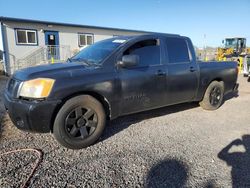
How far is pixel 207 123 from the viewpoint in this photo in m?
4.80

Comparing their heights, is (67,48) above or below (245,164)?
above

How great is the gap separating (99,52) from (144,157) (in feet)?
7.03

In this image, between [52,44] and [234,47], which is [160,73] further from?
[234,47]

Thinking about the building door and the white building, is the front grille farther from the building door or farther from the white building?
the building door

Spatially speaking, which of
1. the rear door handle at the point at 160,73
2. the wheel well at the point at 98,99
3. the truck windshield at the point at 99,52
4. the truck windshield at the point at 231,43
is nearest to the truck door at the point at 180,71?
the rear door handle at the point at 160,73

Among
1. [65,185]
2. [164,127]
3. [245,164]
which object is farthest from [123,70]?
[245,164]

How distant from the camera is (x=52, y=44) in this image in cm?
1798

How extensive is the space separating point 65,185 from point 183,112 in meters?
3.78

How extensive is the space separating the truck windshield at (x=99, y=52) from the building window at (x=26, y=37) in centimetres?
1368

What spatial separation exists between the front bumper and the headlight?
101mm

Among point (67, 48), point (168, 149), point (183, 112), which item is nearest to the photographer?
point (168, 149)

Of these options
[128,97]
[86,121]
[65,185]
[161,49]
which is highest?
[161,49]

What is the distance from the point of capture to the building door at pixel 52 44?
57.1ft

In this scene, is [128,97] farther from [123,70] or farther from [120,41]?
[120,41]
